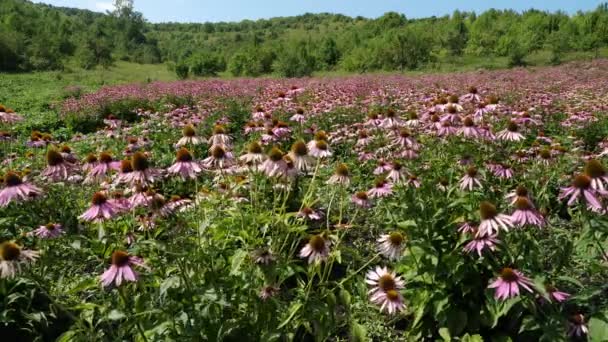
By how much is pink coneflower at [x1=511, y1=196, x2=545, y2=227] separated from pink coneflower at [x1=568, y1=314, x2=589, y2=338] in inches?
23.4

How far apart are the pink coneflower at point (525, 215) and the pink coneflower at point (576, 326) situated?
59 cm

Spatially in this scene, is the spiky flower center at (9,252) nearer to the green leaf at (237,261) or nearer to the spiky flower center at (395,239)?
the green leaf at (237,261)

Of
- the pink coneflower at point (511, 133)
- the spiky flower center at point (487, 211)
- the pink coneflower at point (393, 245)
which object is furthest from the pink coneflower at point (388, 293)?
the pink coneflower at point (511, 133)

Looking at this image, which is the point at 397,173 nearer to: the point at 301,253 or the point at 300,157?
the point at 300,157

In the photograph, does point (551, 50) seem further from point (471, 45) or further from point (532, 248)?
point (532, 248)

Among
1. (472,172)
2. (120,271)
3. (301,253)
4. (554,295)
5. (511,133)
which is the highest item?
(511,133)

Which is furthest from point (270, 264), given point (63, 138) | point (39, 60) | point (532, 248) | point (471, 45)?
point (471, 45)

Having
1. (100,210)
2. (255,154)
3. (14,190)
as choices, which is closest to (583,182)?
(255,154)

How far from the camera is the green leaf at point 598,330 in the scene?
212 centimetres

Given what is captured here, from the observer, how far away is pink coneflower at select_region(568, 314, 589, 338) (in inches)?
90.9

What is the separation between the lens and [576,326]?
7.67 feet

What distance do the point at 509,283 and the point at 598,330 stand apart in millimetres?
465

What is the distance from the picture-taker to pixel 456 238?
2.74m

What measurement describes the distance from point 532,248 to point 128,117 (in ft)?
35.6
